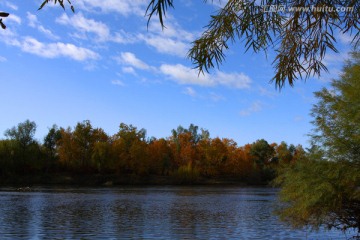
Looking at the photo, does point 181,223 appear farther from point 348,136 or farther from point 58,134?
point 58,134

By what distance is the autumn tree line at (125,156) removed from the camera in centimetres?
11175

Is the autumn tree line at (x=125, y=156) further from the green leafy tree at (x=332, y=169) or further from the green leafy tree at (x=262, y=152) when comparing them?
the green leafy tree at (x=332, y=169)

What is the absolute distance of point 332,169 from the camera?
18.4m

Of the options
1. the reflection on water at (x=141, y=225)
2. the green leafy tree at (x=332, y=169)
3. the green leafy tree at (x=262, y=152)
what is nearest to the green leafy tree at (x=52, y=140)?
the green leafy tree at (x=262, y=152)

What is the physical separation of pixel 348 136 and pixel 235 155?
4296 inches

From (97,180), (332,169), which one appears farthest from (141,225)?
(97,180)

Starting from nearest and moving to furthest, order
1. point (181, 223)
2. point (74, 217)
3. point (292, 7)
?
point (292, 7)
point (181, 223)
point (74, 217)

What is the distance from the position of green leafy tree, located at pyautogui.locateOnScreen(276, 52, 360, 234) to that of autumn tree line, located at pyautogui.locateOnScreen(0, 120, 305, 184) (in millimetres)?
87187

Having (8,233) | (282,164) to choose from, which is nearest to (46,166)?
(8,233)

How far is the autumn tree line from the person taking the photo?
367ft

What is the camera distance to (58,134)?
125812 millimetres

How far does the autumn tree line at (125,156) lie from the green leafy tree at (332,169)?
87.2m

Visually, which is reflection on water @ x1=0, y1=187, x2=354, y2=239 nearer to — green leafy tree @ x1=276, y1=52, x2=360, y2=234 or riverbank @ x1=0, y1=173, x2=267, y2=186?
green leafy tree @ x1=276, y1=52, x2=360, y2=234

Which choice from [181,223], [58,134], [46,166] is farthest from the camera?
[58,134]
